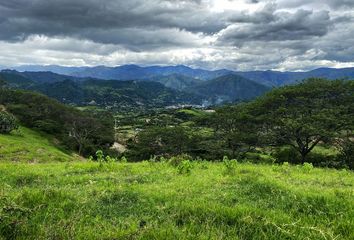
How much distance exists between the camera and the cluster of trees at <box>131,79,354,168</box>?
55375 mm

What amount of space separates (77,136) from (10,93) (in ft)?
159

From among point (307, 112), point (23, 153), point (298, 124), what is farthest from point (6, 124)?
point (307, 112)

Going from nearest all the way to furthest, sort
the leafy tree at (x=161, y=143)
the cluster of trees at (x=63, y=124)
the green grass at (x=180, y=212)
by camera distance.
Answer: the green grass at (x=180, y=212)
the leafy tree at (x=161, y=143)
the cluster of trees at (x=63, y=124)

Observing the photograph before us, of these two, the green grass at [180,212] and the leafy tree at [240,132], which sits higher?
the green grass at [180,212]

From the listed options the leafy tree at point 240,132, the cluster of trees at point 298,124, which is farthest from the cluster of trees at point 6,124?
the leafy tree at point 240,132

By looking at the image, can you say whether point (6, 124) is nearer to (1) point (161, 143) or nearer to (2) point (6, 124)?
(2) point (6, 124)

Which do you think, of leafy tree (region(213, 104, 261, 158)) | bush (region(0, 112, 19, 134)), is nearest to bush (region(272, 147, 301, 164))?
leafy tree (region(213, 104, 261, 158))

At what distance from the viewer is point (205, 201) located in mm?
8617

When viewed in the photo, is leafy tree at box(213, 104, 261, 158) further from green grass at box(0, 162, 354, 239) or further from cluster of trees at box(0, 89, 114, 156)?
green grass at box(0, 162, 354, 239)

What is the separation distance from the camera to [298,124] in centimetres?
5575

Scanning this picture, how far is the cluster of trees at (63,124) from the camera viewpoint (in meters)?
104

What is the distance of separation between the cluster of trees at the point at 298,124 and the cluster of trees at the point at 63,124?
3821 centimetres

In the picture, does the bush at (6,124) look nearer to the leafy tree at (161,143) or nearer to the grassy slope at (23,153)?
the grassy slope at (23,153)

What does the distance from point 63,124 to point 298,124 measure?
8217 cm
